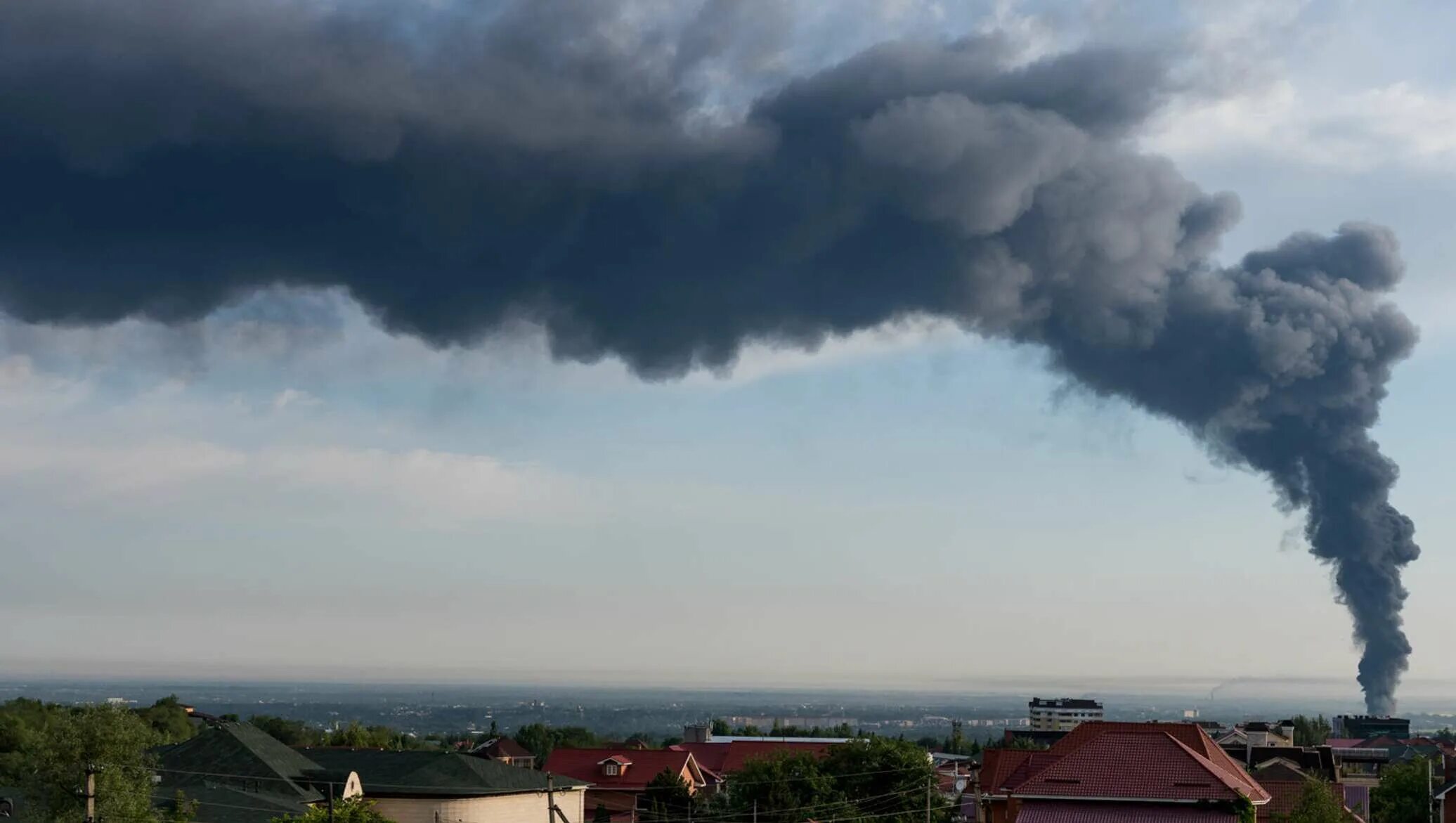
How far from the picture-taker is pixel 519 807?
3376 inches

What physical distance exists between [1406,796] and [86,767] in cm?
8395

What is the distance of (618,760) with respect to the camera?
135 m

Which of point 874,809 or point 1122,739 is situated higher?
point 1122,739

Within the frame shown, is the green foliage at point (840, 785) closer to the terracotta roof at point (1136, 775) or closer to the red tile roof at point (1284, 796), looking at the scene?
the red tile roof at point (1284, 796)

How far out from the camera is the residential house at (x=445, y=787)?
3243 inches

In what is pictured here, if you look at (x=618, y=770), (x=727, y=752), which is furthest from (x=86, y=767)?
(x=727, y=752)

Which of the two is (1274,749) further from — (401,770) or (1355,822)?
(401,770)

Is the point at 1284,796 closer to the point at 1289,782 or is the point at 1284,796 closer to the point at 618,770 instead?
the point at 1289,782

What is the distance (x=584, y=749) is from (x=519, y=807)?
173 feet

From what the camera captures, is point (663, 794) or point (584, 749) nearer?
point (663, 794)

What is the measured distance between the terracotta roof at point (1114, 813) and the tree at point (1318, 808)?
11.8 metres

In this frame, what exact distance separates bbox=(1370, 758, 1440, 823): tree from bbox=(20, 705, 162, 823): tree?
7771 centimetres

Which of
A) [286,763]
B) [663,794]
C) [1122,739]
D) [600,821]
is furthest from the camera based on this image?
[663,794]

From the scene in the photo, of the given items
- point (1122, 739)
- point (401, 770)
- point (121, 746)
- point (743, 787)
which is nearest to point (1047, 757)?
point (1122, 739)
